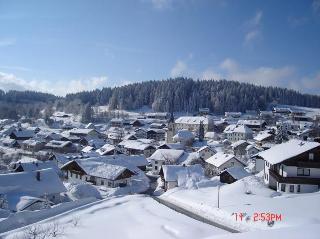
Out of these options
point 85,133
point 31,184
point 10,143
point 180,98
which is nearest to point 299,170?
point 31,184

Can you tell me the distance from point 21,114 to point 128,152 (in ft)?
359

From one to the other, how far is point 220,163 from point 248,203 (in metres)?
20.9

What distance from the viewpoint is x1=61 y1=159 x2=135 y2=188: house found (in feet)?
144

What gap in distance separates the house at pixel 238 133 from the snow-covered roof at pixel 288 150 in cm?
6074

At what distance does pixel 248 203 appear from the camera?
96.5 feet

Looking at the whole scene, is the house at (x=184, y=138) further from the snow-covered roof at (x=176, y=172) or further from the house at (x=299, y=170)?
the house at (x=299, y=170)

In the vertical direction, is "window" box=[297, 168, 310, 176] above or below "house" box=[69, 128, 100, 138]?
above

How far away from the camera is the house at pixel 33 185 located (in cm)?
3350

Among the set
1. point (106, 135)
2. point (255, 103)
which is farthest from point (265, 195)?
point (255, 103)

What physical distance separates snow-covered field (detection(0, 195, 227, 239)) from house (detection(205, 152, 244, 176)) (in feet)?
70.8

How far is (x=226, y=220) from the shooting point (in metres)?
26.5

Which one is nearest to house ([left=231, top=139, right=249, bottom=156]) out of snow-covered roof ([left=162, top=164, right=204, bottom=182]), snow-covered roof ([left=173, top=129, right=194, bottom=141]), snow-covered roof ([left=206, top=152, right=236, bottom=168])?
snow-covered roof ([left=173, top=129, right=194, bottom=141])

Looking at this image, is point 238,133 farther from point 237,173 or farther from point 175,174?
point 175,174

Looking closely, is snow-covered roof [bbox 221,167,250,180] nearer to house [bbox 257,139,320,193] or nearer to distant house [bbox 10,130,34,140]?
house [bbox 257,139,320,193]
